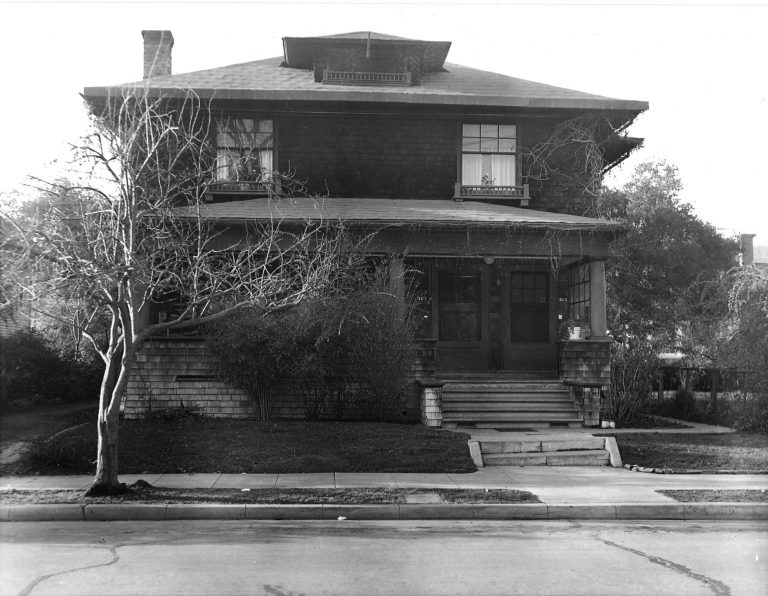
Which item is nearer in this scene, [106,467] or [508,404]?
[106,467]

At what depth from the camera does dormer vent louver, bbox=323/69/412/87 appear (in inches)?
672

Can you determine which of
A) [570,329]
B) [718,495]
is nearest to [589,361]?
[570,329]

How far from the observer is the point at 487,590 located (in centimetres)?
536

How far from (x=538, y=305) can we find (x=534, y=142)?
3847 mm

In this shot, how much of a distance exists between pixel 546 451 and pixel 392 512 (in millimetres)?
4272

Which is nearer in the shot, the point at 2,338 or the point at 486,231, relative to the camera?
the point at 486,231

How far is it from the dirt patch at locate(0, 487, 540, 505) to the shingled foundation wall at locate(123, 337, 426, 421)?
453 cm

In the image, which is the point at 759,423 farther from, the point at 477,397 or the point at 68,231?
the point at 68,231

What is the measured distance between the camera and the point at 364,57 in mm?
17172

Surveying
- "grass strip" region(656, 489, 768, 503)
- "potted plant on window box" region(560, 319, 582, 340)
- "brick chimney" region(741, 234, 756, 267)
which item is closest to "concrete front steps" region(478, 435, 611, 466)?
"grass strip" region(656, 489, 768, 503)

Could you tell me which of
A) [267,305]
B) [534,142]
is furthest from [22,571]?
[534,142]

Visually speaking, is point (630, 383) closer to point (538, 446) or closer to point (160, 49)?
point (538, 446)

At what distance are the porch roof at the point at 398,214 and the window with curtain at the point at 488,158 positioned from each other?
0.84 m

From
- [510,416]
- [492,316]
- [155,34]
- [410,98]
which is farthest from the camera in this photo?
[155,34]
